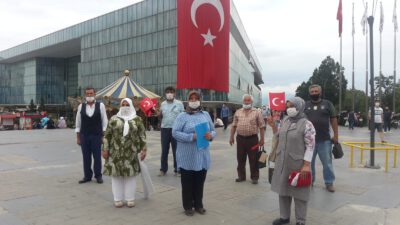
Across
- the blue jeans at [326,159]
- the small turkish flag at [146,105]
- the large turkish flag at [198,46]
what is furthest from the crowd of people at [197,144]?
the small turkish flag at [146,105]

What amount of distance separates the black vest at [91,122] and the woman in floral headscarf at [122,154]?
1688 millimetres

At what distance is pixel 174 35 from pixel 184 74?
43330mm

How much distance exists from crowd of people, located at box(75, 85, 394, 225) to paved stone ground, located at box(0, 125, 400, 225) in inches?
11.6

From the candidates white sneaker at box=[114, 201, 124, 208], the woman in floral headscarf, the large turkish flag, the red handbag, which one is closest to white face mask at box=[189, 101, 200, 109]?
the woman in floral headscarf

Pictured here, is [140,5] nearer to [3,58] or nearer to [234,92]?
[234,92]

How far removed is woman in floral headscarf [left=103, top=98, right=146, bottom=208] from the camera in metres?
5.60

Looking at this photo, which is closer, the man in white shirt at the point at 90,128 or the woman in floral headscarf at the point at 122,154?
the woman in floral headscarf at the point at 122,154

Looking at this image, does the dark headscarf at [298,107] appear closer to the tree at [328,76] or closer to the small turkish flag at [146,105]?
the small turkish flag at [146,105]

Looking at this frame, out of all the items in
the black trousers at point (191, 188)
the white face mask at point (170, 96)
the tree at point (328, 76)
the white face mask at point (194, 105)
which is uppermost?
the tree at point (328, 76)

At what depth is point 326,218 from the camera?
16.8 feet

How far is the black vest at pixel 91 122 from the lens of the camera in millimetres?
7207

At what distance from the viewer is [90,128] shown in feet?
23.8

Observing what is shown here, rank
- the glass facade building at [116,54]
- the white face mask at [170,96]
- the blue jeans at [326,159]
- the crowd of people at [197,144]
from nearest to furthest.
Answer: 1. the crowd of people at [197,144]
2. the blue jeans at [326,159]
3. the white face mask at [170,96]
4. the glass facade building at [116,54]

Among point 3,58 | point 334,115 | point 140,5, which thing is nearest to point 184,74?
point 334,115
